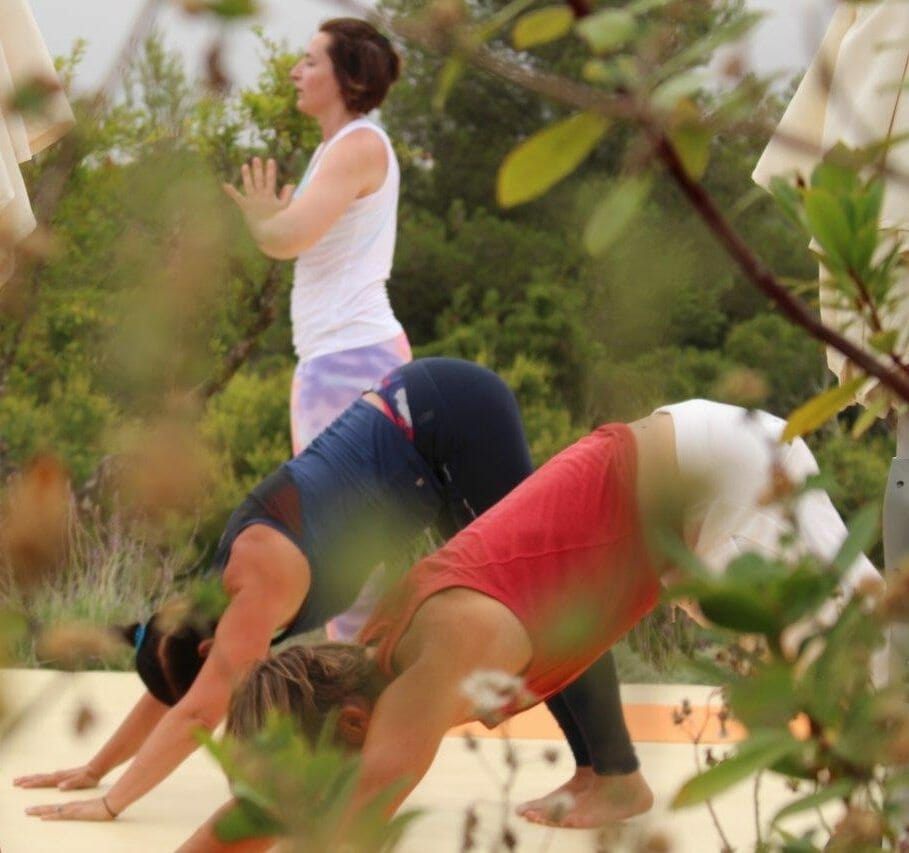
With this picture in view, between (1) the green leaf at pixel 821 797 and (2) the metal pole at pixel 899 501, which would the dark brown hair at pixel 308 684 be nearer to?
(2) the metal pole at pixel 899 501

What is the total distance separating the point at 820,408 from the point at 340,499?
Result: 8.06ft

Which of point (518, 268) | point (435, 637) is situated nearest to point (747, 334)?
point (518, 268)

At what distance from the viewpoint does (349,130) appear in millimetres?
4027

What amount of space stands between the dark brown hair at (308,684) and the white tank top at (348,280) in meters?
1.56

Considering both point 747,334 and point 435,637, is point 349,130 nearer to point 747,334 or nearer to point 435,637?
point 435,637

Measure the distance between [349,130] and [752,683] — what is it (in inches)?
141

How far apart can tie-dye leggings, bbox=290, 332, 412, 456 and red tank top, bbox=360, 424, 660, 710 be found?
49.1 inches

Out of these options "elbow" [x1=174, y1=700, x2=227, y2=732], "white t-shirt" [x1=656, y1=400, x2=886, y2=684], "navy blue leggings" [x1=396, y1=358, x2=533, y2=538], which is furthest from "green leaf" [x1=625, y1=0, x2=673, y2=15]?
"navy blue leggings" [x1=396, y1=358, x2=533, y2=538]

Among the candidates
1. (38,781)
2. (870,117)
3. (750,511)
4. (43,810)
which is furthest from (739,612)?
(38,781)

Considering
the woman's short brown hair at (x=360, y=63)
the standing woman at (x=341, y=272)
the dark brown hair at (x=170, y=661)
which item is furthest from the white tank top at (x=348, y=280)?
the dark brown hair at (x=170, y=661)

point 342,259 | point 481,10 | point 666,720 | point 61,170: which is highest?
point 61,170

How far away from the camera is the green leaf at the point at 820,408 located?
0.66 m

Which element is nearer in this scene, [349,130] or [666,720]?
[349,130]

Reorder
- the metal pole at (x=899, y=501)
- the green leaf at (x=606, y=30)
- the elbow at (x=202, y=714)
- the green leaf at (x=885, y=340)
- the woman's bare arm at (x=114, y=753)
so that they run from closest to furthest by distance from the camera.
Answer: the green leaf at (x=606, y=30) → the green leaf at (x=885, y=340) → the metal pole at (x=899, y=501) → the elbow at (x=202, y=714) → the woman's bare arm at (x=114, y=753)
